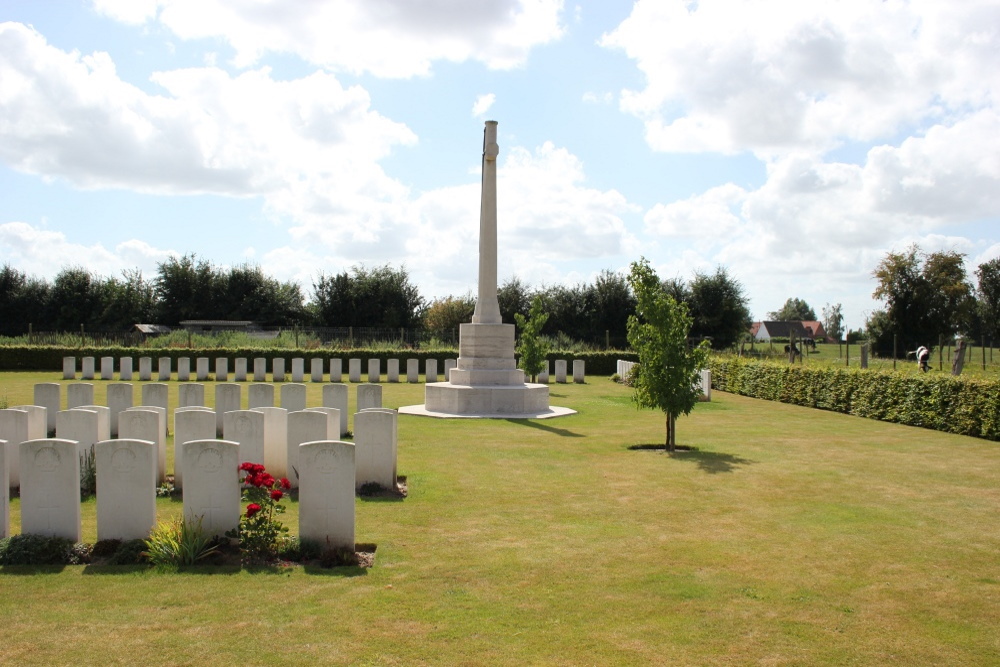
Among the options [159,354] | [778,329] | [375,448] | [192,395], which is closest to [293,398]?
[192,395]

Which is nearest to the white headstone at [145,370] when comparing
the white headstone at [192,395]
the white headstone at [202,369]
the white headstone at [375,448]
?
the white headstone at [202,369]

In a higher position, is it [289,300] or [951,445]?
[289,300]

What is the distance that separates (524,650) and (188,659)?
81.0 inches

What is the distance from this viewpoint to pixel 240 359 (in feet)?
Result: 95.9

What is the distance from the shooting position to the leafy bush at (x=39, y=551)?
663 cm

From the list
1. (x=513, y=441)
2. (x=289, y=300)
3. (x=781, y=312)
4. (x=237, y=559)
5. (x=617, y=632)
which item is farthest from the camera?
(x=781, y=312)

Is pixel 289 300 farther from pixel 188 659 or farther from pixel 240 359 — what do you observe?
pixel 188 659

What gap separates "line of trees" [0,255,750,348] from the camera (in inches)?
1869

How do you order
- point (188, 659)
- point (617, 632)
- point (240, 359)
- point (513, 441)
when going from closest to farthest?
point (188, 659)
point (617, 632)
point (513, 441)
point (240, 359)

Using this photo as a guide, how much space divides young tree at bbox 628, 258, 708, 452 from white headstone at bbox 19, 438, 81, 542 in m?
8.80

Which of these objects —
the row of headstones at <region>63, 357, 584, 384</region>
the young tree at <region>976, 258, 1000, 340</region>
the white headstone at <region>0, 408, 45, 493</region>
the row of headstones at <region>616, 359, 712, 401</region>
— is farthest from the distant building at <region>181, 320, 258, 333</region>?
the young tree at <region>976, 258, 1000, 340</region>

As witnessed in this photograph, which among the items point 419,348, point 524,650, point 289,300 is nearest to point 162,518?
point 524,650

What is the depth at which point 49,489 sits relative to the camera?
689 centimetres

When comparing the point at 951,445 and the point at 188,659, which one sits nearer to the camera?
the point at 188,659
